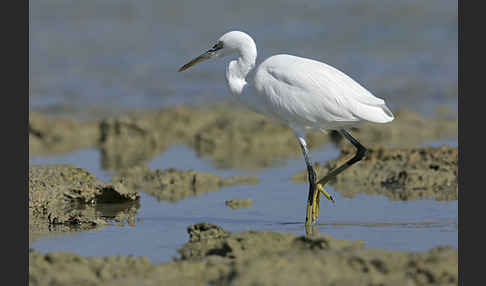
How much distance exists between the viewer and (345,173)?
8617 mm

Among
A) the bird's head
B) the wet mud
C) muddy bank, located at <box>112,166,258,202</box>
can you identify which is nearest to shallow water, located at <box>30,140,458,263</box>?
muddy bank, located at <box>112,166,258,202</box>

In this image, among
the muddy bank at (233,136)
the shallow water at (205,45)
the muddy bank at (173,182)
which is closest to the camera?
the muddy bank at (173,182)

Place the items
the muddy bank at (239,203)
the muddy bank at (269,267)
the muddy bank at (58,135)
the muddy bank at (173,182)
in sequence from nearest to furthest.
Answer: the muddy bank at (269,267)
the muddy bank at (239,203)
the muddy bank at (173,182)
the muddy bank at (58,135)

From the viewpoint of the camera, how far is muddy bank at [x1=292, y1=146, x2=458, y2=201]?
7766 millimetres

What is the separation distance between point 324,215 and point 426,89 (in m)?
9.15

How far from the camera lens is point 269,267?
14.6 feet

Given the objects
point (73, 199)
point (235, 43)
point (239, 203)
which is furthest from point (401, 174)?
point (73, 199)

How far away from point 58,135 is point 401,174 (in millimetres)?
6684

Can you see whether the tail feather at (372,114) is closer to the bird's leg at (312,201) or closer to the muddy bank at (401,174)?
the bird's leg at (312,201)

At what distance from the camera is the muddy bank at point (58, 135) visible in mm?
12125

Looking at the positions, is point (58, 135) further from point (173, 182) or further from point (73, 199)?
point (73, 199)

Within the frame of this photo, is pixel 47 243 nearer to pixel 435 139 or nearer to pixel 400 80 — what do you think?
pixel 435 139

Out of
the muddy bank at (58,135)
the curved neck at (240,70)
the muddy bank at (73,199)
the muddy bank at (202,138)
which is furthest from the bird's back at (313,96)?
the muddy bank at (58,135)

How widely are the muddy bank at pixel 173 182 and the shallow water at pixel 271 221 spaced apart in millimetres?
190
